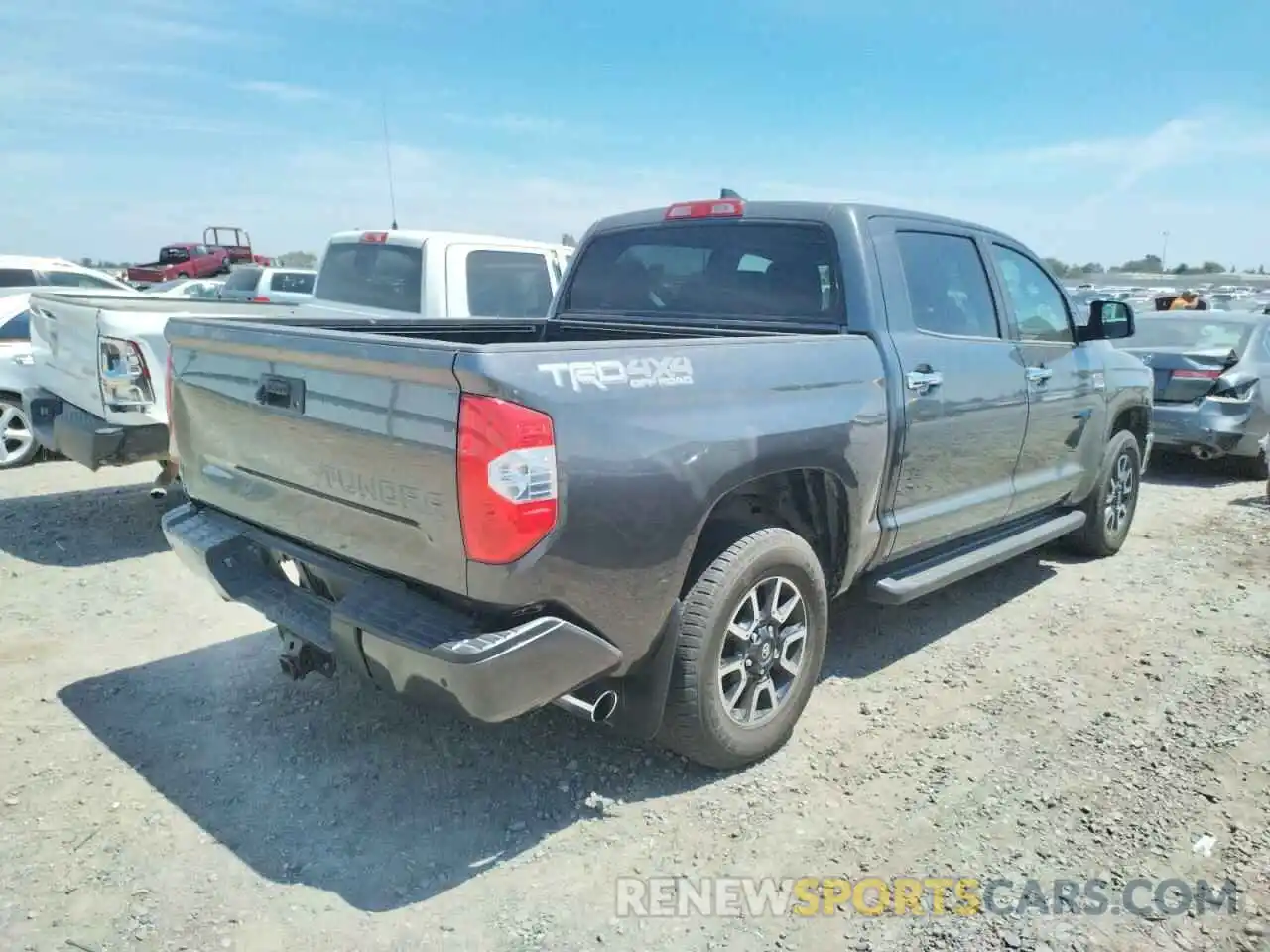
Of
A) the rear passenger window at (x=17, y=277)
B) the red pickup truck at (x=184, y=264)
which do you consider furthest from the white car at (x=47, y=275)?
the red pickup truck at (x=184, y=264)

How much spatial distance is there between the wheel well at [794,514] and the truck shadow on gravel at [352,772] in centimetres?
82

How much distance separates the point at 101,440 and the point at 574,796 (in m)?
3.77

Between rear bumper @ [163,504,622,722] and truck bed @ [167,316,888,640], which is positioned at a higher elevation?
truck bed @ [167,316,888,640]

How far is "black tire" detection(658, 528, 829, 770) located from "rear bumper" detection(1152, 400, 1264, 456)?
6.31m

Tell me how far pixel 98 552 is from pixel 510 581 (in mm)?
4342

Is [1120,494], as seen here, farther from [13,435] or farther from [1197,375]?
[13,435]

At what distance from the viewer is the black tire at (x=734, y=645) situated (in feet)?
9.84

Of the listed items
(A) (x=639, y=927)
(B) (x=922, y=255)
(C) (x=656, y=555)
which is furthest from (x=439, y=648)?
(B) (x=922, y=255)

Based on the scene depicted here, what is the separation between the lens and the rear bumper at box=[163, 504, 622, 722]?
2.47 meters

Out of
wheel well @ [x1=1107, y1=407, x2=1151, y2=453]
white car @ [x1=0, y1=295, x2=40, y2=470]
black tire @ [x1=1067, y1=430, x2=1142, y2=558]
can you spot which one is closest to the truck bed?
black tire @ [x1=1067, y1=430, x2=1142, y2=558]

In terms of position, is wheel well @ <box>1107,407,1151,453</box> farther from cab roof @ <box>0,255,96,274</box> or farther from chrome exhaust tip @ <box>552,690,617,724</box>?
cab roof @ <box>0,255,96,274</box>

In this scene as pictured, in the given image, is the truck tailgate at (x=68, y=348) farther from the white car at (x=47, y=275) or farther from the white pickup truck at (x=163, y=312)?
the white car at (x=47, y=275)

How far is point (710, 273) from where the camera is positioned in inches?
167

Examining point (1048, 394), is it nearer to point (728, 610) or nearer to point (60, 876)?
point (728, 610)
